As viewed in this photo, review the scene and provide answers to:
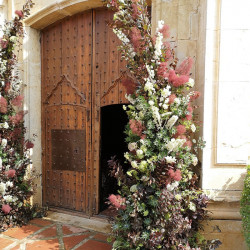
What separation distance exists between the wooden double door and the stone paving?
517mm

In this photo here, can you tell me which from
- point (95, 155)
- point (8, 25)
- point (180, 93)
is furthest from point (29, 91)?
point (180, 93)

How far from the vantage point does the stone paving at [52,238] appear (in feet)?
10.00

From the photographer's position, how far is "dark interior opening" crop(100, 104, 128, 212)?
4.10 metres

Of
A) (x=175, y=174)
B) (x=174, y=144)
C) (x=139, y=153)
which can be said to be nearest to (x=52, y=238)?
(x=139, y=153)

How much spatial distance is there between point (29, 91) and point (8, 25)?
1.01m

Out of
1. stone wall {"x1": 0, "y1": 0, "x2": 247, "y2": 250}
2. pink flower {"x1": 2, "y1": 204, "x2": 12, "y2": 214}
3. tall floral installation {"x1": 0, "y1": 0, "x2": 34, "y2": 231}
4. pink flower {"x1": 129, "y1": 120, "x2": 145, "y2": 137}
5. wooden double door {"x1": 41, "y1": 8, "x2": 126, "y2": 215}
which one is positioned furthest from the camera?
wooden double door {"x1": 41, "y1": 8, "x2": 126, "y2": 215}

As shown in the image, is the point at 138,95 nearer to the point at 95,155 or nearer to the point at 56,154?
the point at 95,155

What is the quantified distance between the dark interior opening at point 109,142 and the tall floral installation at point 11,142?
1136mm

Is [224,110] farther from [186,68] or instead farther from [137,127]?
[137,127]

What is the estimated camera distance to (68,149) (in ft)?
13.4

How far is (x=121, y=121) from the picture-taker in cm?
477

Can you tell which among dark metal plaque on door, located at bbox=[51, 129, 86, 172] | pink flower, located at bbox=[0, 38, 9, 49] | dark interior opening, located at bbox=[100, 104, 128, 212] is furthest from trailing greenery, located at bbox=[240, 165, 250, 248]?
pink flower, located at bbox=[0, 38, 9, 49]

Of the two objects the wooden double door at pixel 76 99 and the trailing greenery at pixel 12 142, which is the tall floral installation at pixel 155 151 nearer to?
the wooden double door at pixel 76 99

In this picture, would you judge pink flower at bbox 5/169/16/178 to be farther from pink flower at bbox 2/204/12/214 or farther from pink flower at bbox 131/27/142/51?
pink flower at bbox 131/27/142/51
